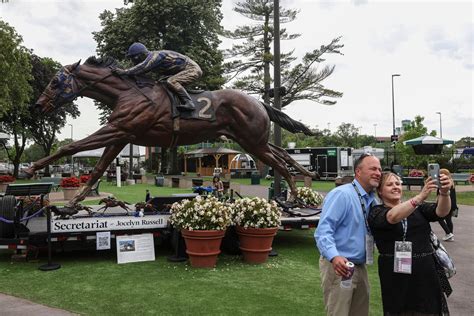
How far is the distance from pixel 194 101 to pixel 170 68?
67cm

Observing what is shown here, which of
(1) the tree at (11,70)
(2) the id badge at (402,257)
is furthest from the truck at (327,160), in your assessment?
(2) the id badge at (402,257)

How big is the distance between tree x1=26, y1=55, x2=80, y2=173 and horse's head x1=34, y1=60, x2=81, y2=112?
28.5 meters

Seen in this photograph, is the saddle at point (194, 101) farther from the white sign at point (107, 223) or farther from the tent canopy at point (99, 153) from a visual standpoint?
the tent canopy at point (99, 153)

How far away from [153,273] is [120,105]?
8.73 feet

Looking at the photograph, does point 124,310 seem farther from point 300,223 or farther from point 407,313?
point 300,223

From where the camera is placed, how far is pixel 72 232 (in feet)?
20.0

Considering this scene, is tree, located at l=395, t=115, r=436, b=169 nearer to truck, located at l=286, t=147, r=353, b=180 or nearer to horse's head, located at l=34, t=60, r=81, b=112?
truck, located at l=286, t=147, r=353, b=180

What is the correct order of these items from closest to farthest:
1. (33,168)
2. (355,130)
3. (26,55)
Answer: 1. (33,168)
2. (26,55)
3. (355,130)

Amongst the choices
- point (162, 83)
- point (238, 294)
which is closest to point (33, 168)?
point (162, 83)

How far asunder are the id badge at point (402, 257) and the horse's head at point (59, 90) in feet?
18.2

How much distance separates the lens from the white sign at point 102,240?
20.2 ft

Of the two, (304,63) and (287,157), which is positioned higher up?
(304,63)

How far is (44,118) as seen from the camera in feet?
108

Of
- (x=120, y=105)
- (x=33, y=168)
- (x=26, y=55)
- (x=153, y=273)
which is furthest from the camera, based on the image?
(x=26, y=55)
